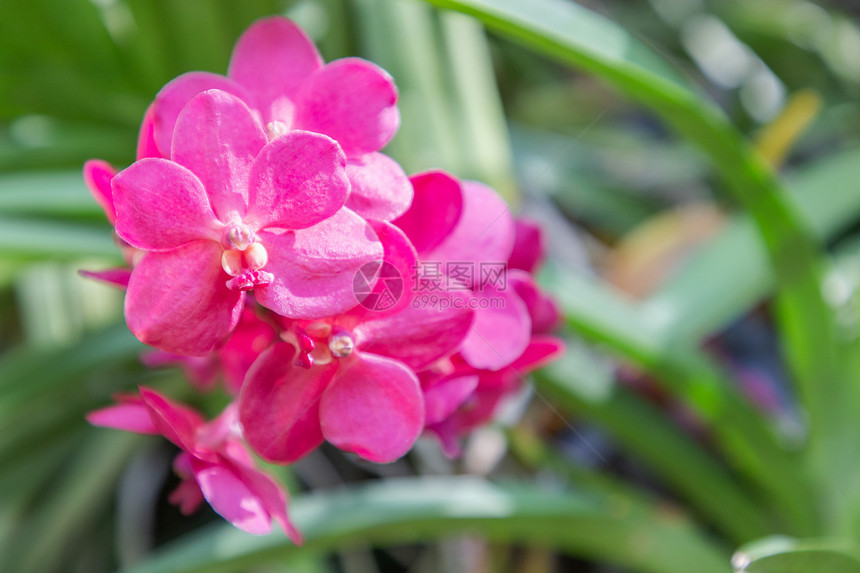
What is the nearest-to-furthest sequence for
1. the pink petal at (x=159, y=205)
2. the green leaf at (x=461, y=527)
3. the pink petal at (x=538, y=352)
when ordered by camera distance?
the pink petal at (x=159, y=205), the pink petal at (x=538, y=352), the green leaf at (x=461, y=527)

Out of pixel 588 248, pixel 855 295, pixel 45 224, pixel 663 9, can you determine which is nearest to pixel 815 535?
pixel 855 295

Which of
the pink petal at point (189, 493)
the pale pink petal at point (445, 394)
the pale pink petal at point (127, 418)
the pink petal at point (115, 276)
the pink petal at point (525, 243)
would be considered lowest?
the pink petal at point (189, 493)

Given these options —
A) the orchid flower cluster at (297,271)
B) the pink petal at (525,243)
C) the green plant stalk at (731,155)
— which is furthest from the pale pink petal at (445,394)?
the green plant stalk at (731,155)

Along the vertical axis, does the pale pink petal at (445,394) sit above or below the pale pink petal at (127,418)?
above

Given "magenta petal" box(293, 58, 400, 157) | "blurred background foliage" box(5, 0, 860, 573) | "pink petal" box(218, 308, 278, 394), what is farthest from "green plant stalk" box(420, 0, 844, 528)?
"pink petal" box(218, 308, 278, 394)

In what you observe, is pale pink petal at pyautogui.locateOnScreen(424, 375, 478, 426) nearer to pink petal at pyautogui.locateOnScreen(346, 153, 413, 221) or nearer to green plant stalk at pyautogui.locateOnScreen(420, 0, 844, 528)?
pink petal at pyautogui.locateOnScreen(346, 153, 413, 221)

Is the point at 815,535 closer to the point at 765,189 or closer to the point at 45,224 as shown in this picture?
the point at 765,189

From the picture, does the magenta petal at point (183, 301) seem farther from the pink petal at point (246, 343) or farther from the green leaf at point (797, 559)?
the green leaf at point (797, 559)
